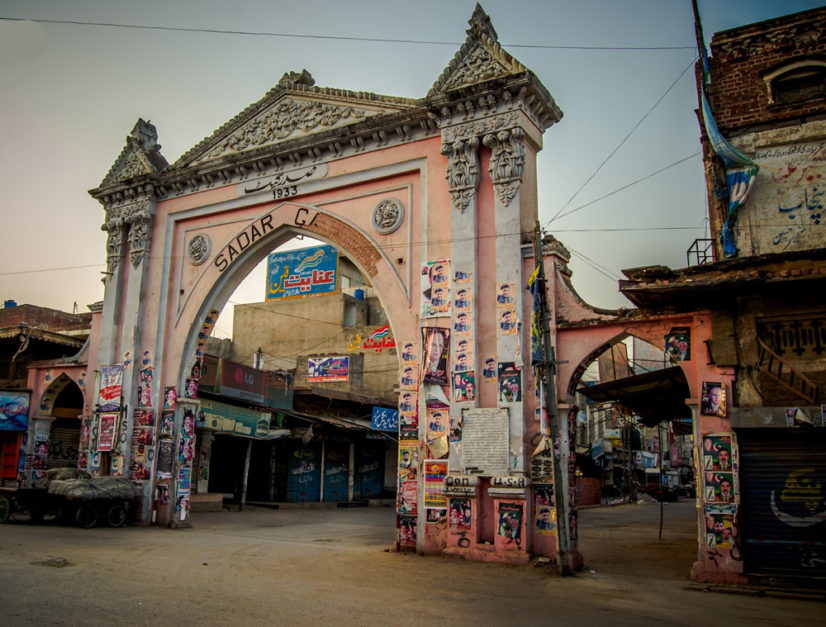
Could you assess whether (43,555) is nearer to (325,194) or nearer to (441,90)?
(325,194)

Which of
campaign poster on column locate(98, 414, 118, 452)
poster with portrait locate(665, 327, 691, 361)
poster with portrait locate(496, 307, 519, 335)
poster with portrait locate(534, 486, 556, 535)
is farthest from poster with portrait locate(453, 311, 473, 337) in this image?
campaign poster on column locate(98, 414, 118, 452)

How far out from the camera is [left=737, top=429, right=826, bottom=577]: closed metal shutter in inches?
353

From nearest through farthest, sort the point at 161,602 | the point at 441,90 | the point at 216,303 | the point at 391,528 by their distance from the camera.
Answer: the point at 161,602 → the point at 441,90 → the point at 216,303 → the point at 391,528

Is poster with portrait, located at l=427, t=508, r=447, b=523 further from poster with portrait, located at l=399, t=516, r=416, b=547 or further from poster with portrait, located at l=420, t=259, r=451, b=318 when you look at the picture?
poster with portrait, located at l=420, t=259, r=451, b=318

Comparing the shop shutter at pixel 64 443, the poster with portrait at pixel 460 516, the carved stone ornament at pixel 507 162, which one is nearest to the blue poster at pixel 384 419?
the shop shutter at pixel 64 443

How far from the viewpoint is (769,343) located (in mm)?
9617

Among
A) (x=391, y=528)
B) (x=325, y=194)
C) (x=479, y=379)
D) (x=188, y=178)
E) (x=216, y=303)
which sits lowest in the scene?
(x=391, y=528)

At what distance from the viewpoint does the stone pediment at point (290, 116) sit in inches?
551

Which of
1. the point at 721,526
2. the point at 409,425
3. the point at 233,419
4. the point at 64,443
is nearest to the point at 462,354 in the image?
the point at 409,425

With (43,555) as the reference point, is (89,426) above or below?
above

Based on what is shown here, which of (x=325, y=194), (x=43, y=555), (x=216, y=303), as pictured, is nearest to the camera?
(x=43, y=555)

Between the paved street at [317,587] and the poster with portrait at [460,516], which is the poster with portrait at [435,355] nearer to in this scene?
the poster with portrait at [460,516]

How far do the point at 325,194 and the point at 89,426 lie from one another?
7807 mm

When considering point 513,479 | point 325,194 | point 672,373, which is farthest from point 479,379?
point 325,194
